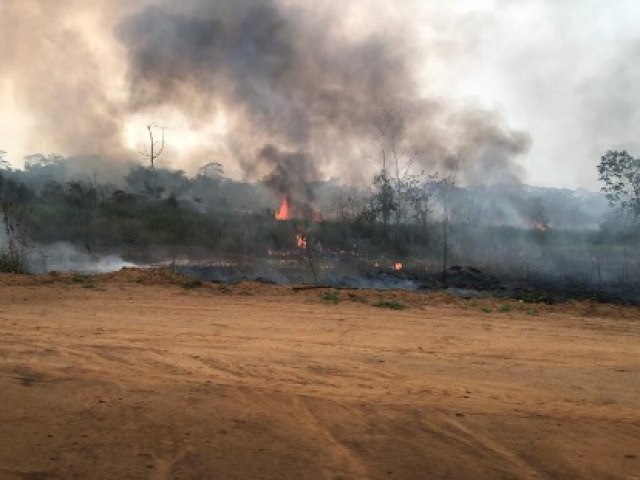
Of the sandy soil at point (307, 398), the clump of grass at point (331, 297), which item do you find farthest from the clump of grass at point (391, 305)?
the sandy soil at point (307, 398)

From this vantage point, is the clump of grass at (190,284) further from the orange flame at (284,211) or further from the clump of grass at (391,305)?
the orange flame at (284,211)

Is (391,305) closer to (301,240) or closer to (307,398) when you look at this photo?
(307,398)

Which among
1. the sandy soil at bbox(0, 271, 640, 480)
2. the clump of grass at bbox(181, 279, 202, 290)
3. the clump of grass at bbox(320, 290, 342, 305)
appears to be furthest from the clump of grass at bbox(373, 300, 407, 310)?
the clump of grass at bbox(181, 279, 202, 290)

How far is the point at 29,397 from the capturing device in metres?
4.32

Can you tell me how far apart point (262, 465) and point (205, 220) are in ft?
99.3

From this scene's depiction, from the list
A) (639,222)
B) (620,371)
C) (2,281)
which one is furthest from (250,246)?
(639,222)

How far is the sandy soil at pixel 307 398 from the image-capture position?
339 cm

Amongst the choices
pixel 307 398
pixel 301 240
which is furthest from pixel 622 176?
pixel 307 398

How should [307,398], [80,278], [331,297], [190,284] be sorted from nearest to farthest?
[307,398]
[331,297]
[80,278]
[190,284]

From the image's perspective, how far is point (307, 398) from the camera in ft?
15.0

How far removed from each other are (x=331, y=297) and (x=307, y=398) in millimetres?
7241

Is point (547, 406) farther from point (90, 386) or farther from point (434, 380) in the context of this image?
point (90, 386)

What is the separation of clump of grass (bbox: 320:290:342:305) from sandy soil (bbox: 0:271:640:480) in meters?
2.42

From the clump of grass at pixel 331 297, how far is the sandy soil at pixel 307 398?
2.42 meters
